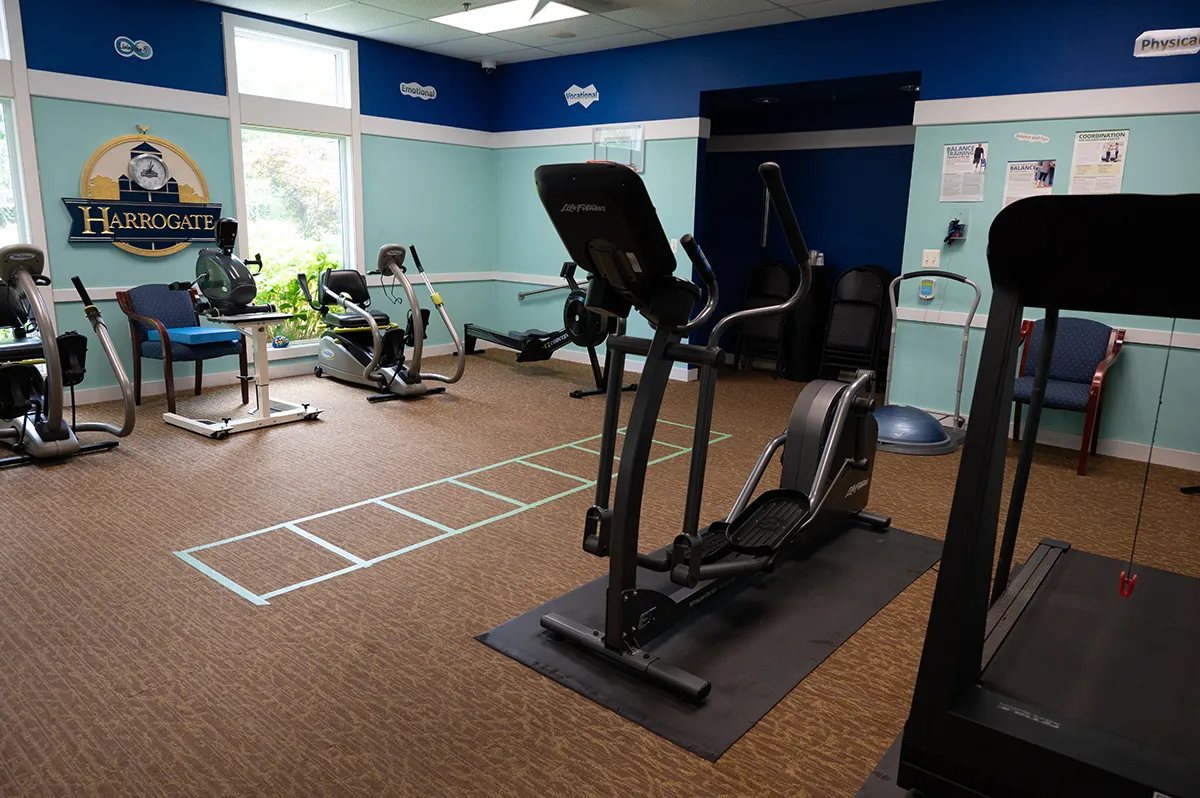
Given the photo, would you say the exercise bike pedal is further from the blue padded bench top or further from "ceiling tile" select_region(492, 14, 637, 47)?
"ceiling tile" select_region(492, 14, 637, 47)

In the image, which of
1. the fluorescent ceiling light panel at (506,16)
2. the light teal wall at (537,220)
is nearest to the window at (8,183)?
the fluorescent ceiling light panel at (506,16)

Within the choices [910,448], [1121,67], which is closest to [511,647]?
[910,448]

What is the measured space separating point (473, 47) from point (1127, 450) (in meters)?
6.56

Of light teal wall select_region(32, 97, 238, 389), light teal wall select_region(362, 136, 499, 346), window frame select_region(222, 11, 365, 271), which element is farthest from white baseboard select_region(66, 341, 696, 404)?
window frame select_region(222, 11, 365, 271)

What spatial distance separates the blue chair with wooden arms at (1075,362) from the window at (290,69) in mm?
6200

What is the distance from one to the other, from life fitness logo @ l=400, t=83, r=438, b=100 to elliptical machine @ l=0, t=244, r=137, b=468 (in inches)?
165

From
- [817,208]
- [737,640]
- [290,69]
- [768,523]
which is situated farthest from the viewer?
[817,208]

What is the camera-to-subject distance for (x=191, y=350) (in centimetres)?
573

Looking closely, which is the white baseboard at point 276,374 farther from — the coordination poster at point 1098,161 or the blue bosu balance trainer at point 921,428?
the coordination poster at point 1098,161

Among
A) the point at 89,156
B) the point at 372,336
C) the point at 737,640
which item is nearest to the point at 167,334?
the point at 89,156

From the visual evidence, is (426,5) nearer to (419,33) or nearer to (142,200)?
(419,33)

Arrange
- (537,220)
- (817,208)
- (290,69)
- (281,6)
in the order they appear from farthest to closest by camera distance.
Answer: (537,220) → (817,208) → (290,69) → (281,6)

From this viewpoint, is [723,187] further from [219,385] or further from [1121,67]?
[219,385]

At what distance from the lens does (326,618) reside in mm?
2904
